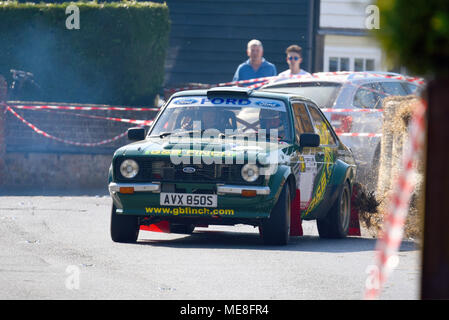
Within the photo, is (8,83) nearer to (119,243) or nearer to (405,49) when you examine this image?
(119,243)

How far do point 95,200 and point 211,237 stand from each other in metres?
5.34

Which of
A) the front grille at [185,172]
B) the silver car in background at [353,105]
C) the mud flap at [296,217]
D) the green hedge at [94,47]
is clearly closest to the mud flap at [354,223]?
the mud flap at [296,217]

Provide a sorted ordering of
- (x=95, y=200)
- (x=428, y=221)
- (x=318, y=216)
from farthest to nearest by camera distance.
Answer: (x=95, y=200) → (x=318, y=216) → (x=428, y=221)

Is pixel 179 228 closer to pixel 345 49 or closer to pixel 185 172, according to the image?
pixel 185 172

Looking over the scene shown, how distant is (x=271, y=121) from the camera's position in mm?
11453

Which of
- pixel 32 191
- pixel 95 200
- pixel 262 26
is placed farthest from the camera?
pixel 262 26

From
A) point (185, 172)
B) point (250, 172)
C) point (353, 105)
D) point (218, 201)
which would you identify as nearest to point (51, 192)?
point (353, 105)

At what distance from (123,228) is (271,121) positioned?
1947 millimetres

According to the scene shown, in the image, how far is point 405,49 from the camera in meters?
3.81

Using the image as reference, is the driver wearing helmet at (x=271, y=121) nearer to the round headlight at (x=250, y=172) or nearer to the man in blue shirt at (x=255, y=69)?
the round headlight at (x=250, y=172)

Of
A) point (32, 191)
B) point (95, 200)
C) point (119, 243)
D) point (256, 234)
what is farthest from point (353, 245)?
point (32, 191)

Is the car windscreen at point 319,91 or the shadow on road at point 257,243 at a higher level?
the car windscreen at point 319,91

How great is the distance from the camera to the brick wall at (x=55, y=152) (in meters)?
19.3

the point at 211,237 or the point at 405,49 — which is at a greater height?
the point at 405,49
